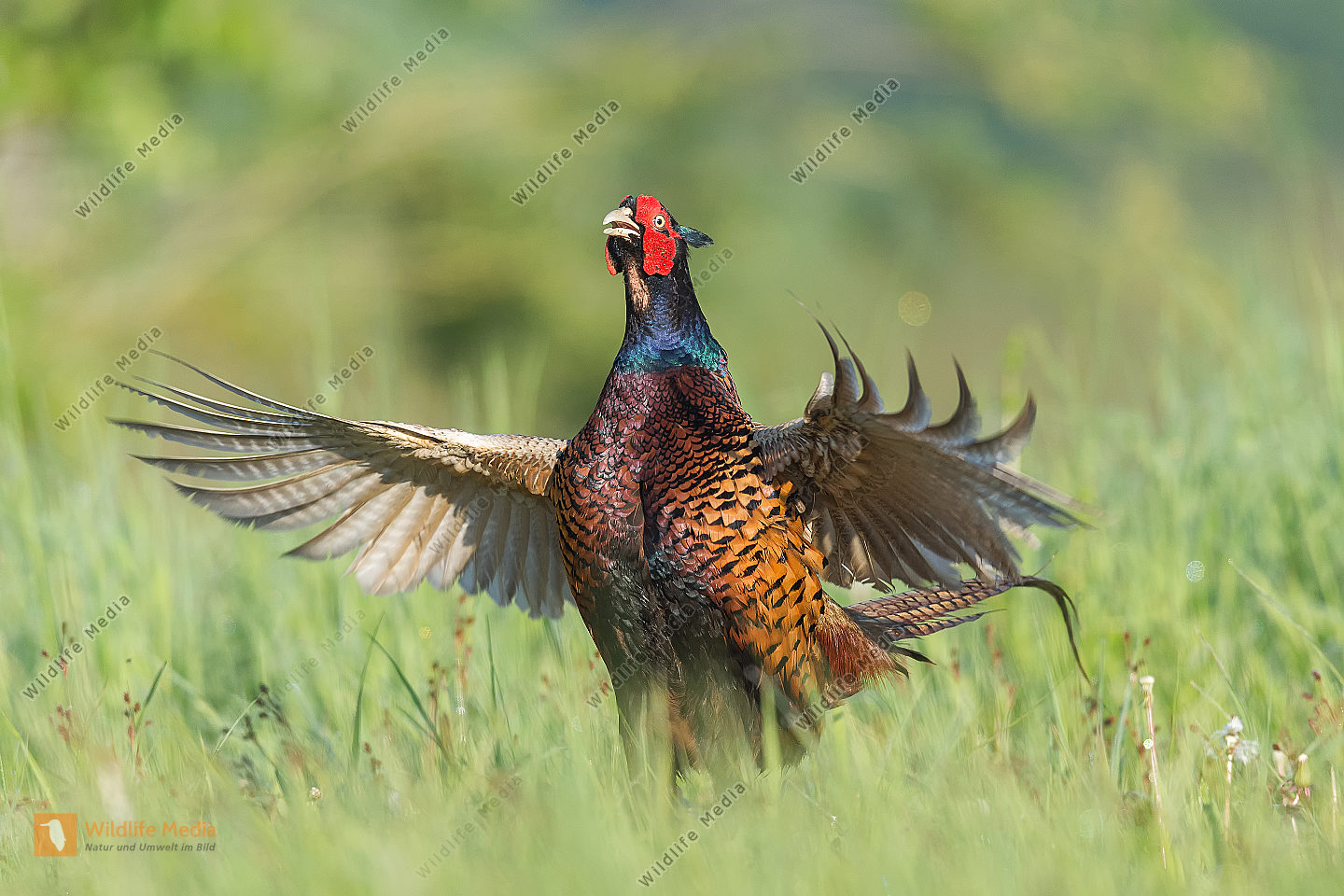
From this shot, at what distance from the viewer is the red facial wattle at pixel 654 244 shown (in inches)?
121

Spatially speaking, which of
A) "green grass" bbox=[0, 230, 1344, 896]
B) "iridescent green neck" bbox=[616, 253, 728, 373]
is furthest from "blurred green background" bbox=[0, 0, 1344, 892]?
"iridescent green neck" bbox=[616, 253, 728, 373]

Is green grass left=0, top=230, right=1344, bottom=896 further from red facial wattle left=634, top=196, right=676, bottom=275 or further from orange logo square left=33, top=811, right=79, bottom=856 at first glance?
red facial wattle left=634, top=196, right=676, bottom=275

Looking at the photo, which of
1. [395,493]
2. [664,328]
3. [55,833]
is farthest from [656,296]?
[55,833]

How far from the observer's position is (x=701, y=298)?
841 centimetres

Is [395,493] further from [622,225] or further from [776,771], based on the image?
[776,771]

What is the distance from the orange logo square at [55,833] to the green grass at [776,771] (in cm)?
5

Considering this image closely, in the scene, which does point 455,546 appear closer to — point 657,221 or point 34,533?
point 657,221

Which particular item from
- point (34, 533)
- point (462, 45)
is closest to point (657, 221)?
point (34, 533)

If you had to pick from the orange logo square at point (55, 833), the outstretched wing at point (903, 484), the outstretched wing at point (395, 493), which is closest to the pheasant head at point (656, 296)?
the outstretched wing at point (903, 484)

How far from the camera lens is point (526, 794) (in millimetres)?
2408

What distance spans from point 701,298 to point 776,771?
605cm

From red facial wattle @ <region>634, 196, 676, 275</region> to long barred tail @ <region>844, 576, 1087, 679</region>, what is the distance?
1.02 m

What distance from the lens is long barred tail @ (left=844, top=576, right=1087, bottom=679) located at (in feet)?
10.9

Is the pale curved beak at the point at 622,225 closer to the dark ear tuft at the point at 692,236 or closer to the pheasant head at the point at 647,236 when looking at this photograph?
the pheasant head at the point at 647,236
